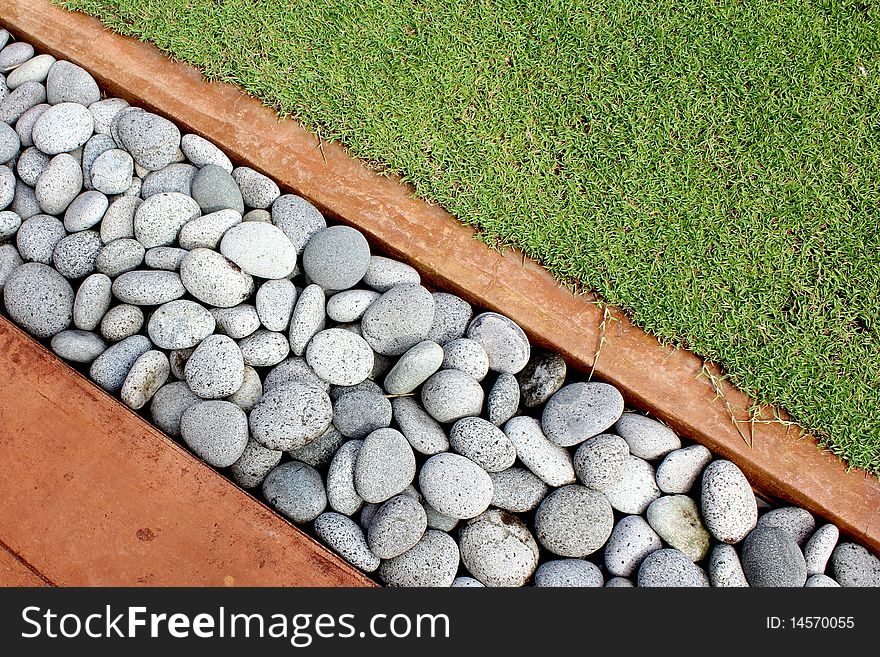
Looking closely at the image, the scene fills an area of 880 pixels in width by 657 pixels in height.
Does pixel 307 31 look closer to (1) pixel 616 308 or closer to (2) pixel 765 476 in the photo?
(1) pixel 616 308

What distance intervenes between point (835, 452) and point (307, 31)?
2374mm

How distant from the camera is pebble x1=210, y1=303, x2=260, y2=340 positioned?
2174mm

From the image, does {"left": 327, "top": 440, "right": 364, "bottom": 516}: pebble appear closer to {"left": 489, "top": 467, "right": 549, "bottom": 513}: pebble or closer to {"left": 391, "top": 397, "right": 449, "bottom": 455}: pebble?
{"left": 391, "top": 397, "right": 449, "bottom": 455}: pebble

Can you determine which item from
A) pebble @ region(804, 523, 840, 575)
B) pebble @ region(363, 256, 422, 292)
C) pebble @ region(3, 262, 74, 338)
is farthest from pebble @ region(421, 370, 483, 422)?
pebble @ region(3, 262, 74, 338)

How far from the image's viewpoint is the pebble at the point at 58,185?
2.38 m

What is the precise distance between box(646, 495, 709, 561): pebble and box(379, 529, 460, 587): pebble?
2.05 feet

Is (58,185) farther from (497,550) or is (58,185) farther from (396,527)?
(497,550)

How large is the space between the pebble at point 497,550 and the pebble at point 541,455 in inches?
7.1

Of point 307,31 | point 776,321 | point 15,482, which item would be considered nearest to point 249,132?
point 307,31

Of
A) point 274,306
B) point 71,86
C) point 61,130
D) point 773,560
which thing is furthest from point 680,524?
point 71,86

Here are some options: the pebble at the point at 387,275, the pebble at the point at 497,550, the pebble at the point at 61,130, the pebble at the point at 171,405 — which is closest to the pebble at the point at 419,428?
the pebble at the point at 497,550

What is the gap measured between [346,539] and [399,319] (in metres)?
0.69

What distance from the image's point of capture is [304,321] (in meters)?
2.17

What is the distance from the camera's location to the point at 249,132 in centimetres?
249
